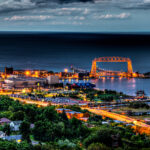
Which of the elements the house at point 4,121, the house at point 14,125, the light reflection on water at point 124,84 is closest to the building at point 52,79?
the light reflection on water at point 124,84

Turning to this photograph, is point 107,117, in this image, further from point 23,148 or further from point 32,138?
point 23,148

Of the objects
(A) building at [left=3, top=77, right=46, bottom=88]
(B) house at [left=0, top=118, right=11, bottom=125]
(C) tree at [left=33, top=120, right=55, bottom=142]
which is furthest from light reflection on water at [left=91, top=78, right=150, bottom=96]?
(C) tree at [left=33, top=120, right=55, bottom=142]

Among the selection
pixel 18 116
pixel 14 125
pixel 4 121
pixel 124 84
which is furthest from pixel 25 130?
pixel 124 84

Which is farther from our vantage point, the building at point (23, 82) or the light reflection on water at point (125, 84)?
the building at point (23, 82)

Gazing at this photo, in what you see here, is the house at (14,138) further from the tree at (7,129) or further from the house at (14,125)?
the house at (14,125)

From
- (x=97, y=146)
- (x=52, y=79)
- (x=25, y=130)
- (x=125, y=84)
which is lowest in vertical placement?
(x=97, y=146)

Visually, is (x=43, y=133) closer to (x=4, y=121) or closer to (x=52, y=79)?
(x=4, y=121)

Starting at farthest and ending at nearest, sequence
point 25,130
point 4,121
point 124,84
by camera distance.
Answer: point 124,84, point 4,121, point 25,130

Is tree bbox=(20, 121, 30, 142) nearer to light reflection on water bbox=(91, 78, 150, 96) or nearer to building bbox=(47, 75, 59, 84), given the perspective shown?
light reflection on water bbox=(91, 78, 150, 96)

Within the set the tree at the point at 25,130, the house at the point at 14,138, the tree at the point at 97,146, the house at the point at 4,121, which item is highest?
the house at the point at 4,121
